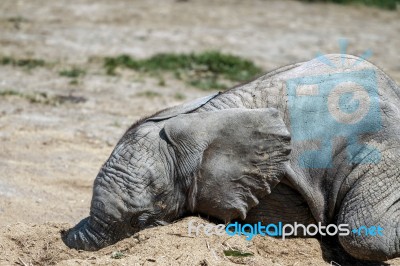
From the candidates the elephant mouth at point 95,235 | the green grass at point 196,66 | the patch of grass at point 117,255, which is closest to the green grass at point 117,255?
the patch of grass at point 117,255

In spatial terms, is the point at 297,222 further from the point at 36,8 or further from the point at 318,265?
the point at 36,8

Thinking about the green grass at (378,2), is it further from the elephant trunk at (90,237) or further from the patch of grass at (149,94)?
the elephant trunk at (90,237)

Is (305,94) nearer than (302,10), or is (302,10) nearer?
(305,94)

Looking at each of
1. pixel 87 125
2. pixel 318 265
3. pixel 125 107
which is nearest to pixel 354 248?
pixel 318 265

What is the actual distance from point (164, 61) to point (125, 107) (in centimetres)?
220

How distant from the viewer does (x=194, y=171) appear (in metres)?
5.20

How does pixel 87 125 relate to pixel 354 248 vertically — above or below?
below

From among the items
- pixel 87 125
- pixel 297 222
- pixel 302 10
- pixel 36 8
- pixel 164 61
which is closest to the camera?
pixel 297 222

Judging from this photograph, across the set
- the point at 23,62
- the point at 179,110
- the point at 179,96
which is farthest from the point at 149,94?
the point at 179,110

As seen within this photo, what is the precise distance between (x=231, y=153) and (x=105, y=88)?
544cm

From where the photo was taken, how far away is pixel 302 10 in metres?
16.9

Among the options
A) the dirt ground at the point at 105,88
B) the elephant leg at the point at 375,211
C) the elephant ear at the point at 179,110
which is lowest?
the dirt ground at the point at 105,88

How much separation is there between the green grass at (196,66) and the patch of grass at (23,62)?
890mm

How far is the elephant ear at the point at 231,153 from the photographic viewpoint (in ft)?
16.9
